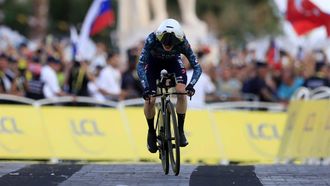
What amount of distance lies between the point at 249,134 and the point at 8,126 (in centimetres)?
419

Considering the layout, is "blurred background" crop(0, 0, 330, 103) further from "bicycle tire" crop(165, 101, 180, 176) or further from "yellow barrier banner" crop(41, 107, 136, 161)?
"bicycle tire" crop(165, 101, 180, 176)

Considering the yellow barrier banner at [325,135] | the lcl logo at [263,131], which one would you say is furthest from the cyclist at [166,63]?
the lcl logo at [263,131]

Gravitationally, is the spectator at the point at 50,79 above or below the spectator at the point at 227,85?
above

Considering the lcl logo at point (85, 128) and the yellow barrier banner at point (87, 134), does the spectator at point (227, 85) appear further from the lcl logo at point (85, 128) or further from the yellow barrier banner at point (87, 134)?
the lcl logo at point (85, 128)

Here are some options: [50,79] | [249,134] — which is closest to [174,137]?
[249,134]

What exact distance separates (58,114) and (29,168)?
4.06 metres

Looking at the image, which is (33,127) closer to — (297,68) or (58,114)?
(58,114)

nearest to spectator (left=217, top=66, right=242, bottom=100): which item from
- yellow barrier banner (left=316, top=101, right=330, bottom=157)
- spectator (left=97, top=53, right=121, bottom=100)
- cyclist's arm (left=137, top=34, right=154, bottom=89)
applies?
spectator (left=97, top=53, right=121, bottom=100)

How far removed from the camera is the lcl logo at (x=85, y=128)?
56.2 ft

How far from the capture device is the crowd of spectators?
18266mm

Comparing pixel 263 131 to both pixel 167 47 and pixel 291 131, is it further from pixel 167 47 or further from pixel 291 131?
pixel 167 47

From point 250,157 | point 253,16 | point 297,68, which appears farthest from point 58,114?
point 253,16

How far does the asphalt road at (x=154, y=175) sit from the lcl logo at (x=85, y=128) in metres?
3.40

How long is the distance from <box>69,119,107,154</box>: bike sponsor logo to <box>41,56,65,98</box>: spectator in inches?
54.4
